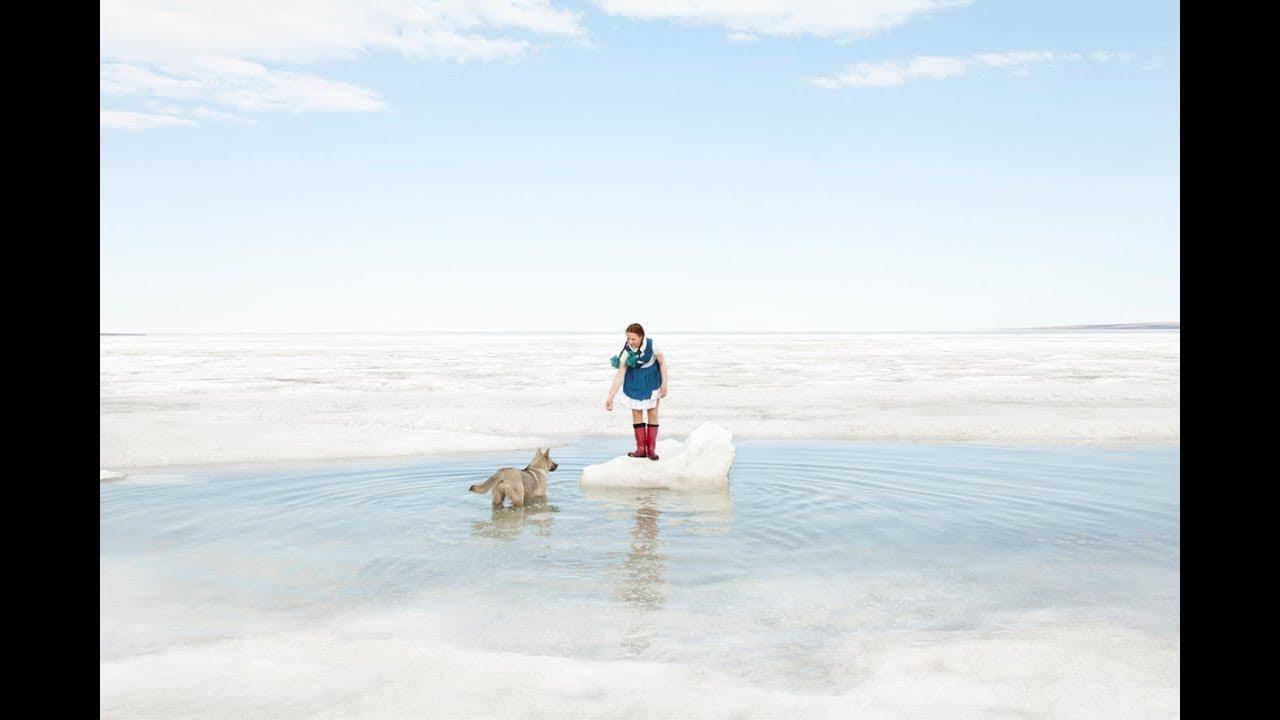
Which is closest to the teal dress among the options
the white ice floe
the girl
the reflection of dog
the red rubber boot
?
the girl

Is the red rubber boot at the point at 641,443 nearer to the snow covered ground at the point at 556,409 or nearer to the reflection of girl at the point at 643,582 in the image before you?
the reflection of girl at the point at 643,582

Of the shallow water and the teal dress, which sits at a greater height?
the teal dress

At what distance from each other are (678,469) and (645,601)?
4.31m

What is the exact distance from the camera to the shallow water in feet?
14.2

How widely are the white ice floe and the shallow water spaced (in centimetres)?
24

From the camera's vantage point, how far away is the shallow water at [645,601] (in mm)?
4320

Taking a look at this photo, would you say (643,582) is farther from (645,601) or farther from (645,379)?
(645,379)

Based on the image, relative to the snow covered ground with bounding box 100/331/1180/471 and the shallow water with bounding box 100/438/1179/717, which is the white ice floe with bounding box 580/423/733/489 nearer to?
the shallow water with bounding box 100/438/1179/717

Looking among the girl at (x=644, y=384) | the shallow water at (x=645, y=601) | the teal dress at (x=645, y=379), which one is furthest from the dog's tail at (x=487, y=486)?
the teal dress at (x=645, y=379)

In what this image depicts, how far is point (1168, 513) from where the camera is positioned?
8.37 meters
